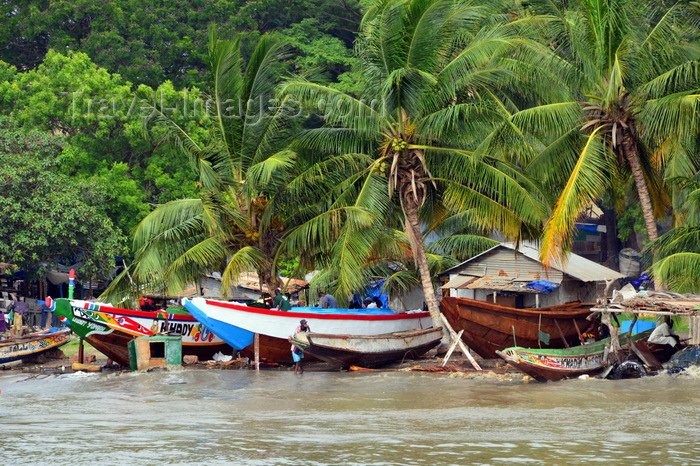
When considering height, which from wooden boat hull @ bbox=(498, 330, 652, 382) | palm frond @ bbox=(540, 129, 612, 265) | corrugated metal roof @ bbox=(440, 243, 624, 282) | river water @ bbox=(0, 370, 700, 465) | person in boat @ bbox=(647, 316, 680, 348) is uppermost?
palm frond @ bbox=(540, 129, 612, 265)

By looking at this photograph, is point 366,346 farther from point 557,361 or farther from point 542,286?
point 542,286

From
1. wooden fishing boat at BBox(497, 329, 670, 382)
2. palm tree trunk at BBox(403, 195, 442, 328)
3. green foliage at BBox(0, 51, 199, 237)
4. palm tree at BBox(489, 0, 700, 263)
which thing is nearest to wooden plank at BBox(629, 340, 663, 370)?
wooden fishing boat at BBox(497, 329, 670, 382)

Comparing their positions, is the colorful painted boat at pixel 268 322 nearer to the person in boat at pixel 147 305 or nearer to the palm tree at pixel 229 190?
the palm tree at pixel 229 190

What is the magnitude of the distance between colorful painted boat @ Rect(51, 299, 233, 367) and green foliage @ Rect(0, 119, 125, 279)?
8.04 meters

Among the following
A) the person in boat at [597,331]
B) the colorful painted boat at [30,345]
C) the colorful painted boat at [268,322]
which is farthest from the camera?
the colorful painted boat at [30,345]

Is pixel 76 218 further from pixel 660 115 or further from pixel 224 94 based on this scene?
pixel 660 115

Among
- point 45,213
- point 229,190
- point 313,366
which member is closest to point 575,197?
point 313,366

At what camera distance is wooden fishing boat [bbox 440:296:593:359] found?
18.6m

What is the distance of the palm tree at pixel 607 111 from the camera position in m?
17.6

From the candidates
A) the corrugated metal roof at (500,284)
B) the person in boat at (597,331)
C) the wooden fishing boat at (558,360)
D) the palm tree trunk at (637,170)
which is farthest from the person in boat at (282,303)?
the palm tree trunk at (637,170)

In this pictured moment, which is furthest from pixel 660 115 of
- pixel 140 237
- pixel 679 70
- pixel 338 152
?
pixel 140 237

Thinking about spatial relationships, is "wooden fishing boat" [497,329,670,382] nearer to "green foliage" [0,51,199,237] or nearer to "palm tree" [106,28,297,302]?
"palm tree" [106,28,297,302]

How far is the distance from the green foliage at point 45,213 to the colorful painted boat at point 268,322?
10.3 metres

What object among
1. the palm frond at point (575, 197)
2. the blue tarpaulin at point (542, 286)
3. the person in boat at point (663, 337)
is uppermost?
the palm frond at point (575, 197)
